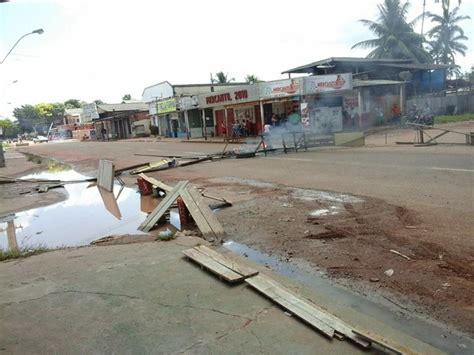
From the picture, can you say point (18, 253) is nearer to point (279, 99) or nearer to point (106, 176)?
point (106, 176)

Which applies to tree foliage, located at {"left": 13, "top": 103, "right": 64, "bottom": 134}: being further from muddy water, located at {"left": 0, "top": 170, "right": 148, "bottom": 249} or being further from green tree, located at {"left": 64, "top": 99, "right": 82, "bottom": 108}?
muddy water, located at {"left": 0, "top": 170, "right": 148, "bottom": 249}

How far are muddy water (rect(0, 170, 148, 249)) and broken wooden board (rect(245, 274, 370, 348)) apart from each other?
13.4 feet

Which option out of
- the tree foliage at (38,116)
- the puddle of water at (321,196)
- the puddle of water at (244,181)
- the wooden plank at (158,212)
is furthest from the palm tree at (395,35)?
the tree foliage at (38,116)

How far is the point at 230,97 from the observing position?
32156mm

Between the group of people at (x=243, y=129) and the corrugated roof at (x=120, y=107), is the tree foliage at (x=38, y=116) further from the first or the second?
the group of people at (x=243, y=129)

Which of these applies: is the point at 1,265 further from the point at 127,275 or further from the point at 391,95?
the point at 391,95

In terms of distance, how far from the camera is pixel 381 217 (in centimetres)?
687

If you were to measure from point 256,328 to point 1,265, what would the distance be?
13.4ft

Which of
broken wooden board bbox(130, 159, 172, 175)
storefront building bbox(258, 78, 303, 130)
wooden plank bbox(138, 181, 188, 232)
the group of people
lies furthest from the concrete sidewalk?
the group of people

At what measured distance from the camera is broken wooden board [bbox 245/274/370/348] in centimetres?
331

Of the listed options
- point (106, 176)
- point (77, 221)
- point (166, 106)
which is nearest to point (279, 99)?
point (106, 176)

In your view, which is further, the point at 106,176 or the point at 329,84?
the point at 329,84

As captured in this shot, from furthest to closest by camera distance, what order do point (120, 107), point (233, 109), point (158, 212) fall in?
point (120, 107) → point (233, 109) → point (158, 212)

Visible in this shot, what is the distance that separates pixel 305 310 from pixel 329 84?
2425 cm
